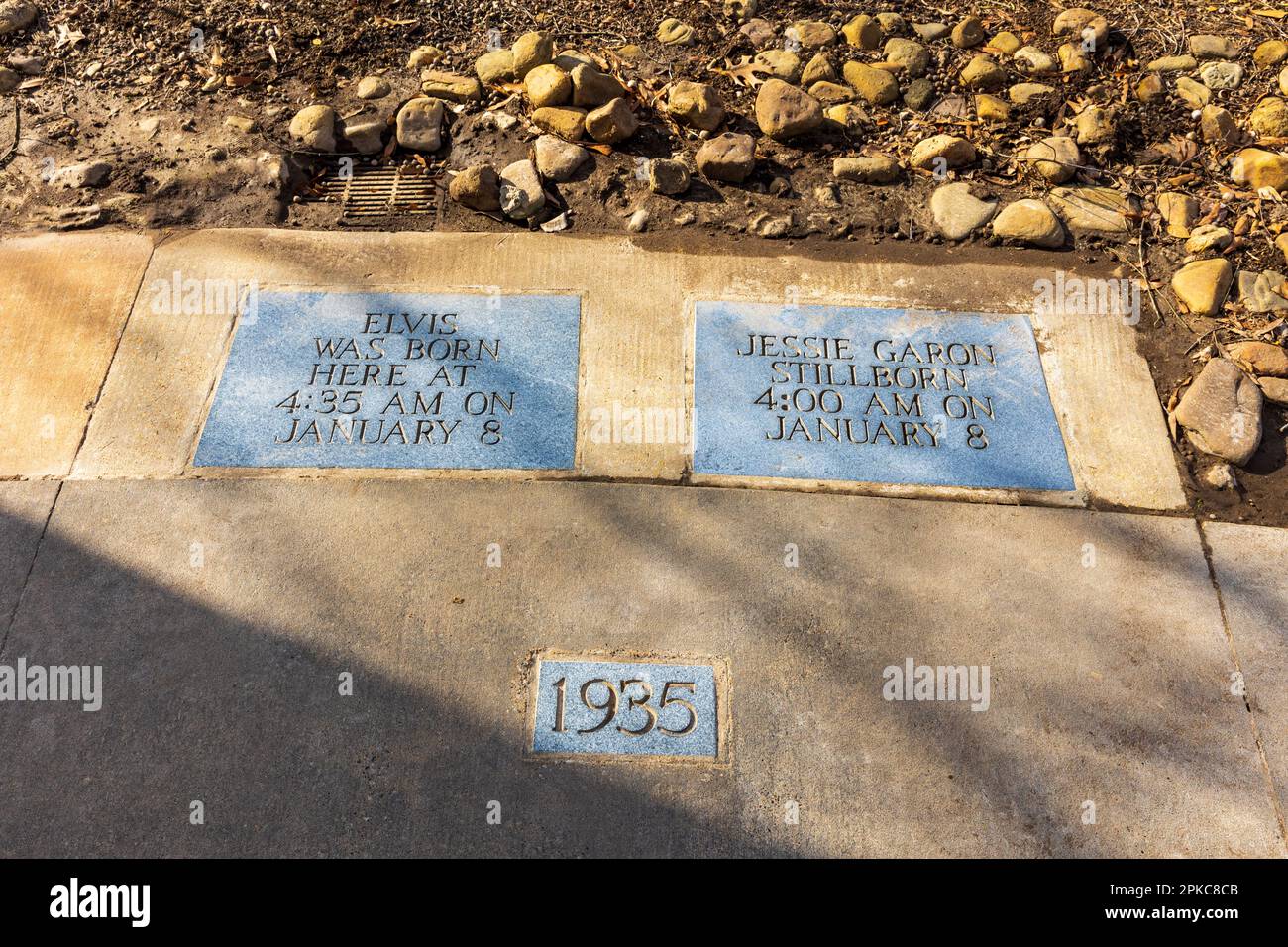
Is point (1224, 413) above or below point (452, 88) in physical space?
below

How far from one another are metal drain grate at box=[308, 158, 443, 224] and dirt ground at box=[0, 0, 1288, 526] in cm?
3

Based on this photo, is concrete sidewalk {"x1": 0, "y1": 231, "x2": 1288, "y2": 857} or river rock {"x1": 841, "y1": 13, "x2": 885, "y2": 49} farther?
river rock {"x1": 841, "y1": 13, "x2": 885, "y2": 49}

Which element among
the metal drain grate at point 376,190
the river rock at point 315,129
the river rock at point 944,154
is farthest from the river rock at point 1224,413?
the river rock at point 315,129

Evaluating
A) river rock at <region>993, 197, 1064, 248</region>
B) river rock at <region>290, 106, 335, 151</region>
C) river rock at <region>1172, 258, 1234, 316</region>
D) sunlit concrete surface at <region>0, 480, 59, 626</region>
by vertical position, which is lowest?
sunlit concrete surface at <region>0, 480, 59, 626</region>

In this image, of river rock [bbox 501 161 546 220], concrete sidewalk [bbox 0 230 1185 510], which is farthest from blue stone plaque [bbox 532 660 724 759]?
river rock [bbox 501 161 546 220]

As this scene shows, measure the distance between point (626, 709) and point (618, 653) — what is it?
0.25m

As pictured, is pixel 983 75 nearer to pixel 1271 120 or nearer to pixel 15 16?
pixel 1271 120

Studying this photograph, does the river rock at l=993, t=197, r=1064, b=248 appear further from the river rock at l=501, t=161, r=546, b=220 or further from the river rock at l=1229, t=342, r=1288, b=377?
the river rock at l=501, t=161, r=546, b=220

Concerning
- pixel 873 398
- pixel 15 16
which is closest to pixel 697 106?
pixel 873 398

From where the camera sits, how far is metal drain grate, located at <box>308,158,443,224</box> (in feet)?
17.4

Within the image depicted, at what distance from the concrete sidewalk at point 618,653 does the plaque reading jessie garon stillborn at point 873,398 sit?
240mm

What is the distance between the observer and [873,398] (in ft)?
14.6

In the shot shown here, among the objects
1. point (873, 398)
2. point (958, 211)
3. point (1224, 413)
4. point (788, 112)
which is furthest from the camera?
point (788, 112)

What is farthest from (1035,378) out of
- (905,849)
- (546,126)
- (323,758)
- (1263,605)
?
(323,758)
